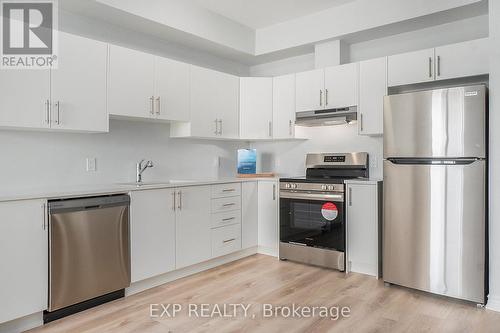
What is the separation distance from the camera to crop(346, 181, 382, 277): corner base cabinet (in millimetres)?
3461

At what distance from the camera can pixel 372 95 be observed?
368 cm

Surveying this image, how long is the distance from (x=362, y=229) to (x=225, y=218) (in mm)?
1421

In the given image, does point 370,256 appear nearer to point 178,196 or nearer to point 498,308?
point 498,308

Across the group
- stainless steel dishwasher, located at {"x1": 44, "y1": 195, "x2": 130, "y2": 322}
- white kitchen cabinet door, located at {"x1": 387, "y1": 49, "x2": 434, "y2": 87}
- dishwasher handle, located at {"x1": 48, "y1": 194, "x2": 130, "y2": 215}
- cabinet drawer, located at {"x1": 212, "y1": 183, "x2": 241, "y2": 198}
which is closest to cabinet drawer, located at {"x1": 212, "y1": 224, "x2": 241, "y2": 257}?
cabinet drawer, located at {"x1": 212, "y1": 183, "x2": 241, "y2": 198}

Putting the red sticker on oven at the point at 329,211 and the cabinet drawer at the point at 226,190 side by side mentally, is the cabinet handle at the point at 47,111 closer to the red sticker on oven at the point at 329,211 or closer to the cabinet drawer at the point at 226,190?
the cabinet drawer at the point at 226,190

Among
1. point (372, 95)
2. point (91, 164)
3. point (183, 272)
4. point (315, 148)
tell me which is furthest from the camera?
point (315, 148)

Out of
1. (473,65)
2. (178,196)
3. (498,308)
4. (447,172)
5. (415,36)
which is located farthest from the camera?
(415,36)

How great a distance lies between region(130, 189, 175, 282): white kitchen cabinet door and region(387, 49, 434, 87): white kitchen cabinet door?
2428 millimetres

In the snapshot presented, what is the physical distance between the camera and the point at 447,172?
285 centimetres

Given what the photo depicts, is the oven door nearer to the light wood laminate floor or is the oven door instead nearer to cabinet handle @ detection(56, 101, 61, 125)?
the light wood laminate floor

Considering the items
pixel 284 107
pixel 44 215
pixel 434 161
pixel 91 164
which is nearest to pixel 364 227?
pixel 434 161

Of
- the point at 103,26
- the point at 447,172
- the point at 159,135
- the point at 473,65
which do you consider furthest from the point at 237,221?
the point at 473,65

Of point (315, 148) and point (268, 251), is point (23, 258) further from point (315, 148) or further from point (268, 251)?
point (315, 148)

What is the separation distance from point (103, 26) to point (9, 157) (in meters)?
1.51
